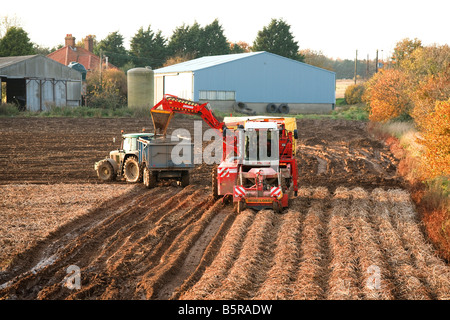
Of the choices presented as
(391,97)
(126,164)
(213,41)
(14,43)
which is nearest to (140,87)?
(14,43)

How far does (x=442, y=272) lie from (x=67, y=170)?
1853 cm

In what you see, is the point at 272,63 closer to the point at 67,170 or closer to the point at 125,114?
the point at 125,114

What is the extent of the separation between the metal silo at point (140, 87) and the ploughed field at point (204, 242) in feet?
110

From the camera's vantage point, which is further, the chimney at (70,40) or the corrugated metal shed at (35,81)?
the chimney at (70,40)

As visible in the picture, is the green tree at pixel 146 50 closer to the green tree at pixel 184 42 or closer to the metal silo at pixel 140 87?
the green tree at pixel 184 42

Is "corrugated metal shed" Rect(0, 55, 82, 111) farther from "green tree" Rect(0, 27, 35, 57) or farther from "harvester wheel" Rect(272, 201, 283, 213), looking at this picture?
"harvester wheel" Rect(272, 201, 283, 213)

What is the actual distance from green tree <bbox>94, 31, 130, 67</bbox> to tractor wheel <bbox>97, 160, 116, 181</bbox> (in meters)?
70.3

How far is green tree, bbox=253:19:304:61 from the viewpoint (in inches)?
3420

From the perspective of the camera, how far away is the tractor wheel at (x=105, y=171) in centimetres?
2269

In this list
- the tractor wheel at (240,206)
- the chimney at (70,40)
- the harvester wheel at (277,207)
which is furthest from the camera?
the chimney at (70,40)

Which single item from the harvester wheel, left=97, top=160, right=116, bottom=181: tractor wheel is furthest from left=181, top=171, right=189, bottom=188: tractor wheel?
the harvester wheel

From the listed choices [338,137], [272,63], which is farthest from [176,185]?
[272,63]

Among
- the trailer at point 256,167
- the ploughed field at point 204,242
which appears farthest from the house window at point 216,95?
the trailer at point 256,167

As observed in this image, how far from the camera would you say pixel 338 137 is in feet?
138
